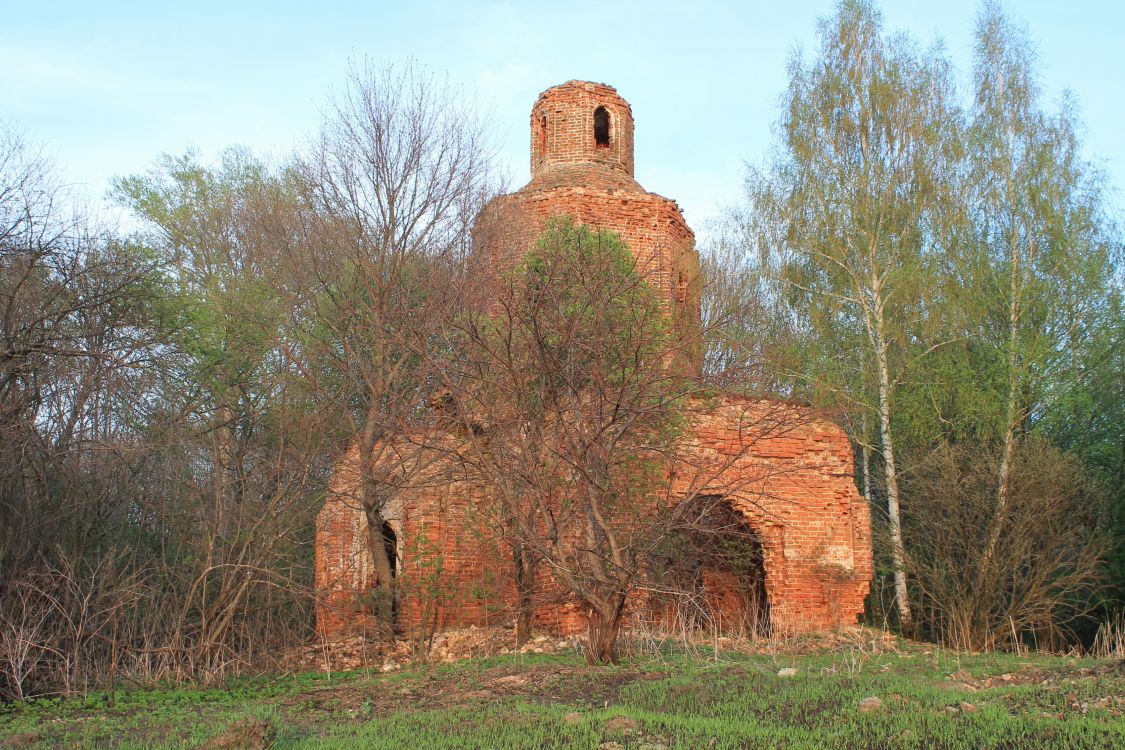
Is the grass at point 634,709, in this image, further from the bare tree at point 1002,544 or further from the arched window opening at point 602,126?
the arched window opening at point 602,126

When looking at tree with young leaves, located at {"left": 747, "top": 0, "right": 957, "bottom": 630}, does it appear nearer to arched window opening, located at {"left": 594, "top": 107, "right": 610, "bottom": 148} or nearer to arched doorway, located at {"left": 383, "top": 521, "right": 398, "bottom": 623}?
arched window opening, located at {"left": 594, "top": 107, "right": 610, "bottom": 148}

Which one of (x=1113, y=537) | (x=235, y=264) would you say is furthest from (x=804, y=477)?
(x=235, y=264)

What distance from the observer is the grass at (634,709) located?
6586 millimetres

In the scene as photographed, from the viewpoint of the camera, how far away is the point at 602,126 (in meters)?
21.0

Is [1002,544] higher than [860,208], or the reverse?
[860,208]

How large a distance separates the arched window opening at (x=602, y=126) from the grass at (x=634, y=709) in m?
12.6

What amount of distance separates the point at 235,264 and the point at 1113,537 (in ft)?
59.3

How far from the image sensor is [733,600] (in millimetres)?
16750

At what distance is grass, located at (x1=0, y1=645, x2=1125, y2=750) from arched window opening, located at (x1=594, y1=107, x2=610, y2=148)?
12.6m

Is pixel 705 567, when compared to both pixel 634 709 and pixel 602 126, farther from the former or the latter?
pixel 602 126

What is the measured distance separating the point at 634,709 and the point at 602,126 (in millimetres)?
15239

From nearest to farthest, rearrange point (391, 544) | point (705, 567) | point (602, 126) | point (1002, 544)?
1. point (1002, 544)
2. point (705, 567)
3. point (391, 544)
4. point (602, 126)

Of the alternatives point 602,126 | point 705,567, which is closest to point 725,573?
point 705,567

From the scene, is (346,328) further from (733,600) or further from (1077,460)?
(1077,460)
